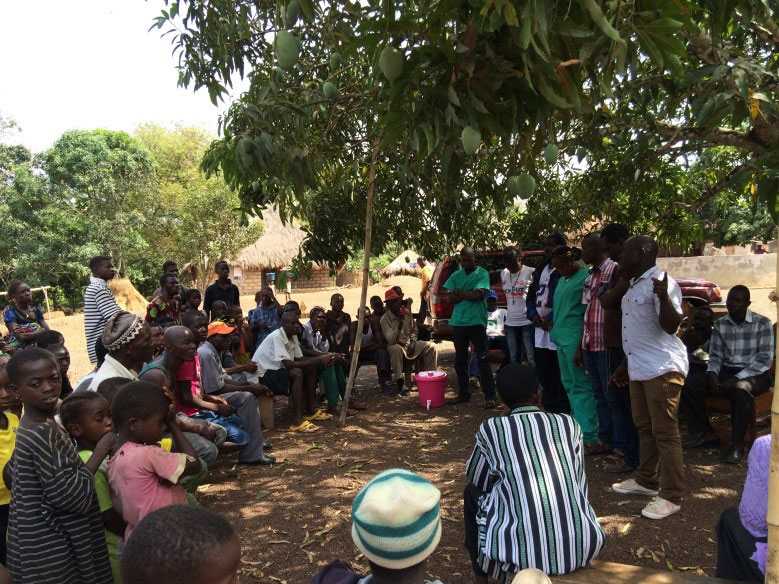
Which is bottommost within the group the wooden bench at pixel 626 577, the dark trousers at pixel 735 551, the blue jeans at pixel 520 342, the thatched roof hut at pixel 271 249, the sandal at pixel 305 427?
the sandal at pixel 305 427

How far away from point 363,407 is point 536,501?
5251 millimetres

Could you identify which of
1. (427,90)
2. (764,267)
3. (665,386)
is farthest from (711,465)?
(764,267)

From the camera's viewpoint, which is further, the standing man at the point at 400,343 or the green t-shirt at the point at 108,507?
the standing man at the point at 400,343

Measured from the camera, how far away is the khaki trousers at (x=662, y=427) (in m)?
3.92

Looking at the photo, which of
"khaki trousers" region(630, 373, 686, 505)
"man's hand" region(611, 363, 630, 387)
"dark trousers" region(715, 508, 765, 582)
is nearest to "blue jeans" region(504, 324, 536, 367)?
"man's hand" region(611, 363, 630, 387)

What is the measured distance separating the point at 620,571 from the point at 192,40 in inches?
191

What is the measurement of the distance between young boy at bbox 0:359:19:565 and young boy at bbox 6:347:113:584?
616 mm

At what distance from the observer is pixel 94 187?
22.2 meters

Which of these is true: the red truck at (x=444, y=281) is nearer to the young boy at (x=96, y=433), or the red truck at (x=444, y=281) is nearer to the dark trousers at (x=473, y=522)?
the dark trousers at (x=473, y=522)

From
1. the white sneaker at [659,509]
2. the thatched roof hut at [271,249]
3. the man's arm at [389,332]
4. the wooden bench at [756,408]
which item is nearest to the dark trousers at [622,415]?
the white sneaker at [659,509]

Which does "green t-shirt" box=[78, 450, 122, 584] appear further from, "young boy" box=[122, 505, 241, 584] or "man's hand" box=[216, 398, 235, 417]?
"man's hand" box=[216, 398, 235, 417]

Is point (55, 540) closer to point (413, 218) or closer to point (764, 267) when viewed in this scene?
point (413, 218)

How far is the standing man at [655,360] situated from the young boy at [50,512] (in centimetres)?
326

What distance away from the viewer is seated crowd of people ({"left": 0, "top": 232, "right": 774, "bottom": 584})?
1.69 metres
